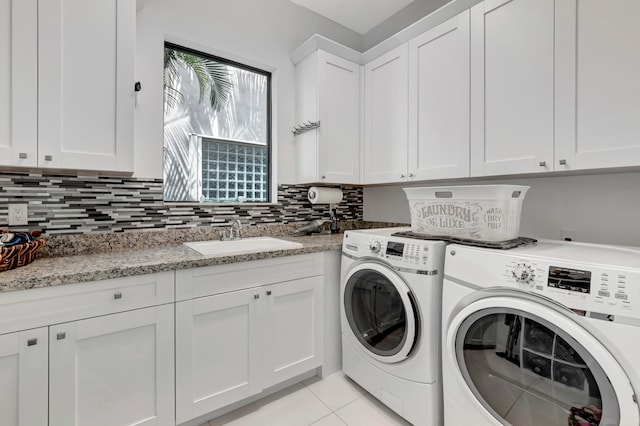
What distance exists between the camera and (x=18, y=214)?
4.65 ft

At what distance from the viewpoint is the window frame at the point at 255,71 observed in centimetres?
198

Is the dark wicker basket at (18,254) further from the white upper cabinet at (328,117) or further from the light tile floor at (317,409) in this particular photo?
the white upper cabinet at (328,117)

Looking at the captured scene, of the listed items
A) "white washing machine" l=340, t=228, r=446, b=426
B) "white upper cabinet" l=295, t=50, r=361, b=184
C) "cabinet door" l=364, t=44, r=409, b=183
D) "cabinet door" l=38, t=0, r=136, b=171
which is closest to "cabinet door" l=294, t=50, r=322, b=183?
"white upper cabinet" l=295, t=50, r=361, b=184

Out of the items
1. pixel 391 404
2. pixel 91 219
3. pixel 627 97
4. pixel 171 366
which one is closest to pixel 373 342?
pixel 391 404

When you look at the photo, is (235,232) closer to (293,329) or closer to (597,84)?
(293,329)

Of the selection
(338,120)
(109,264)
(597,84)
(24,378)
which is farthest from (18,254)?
(597,84)

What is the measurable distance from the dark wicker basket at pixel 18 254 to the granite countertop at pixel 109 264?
0.08 ft

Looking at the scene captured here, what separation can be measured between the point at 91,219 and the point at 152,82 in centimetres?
90

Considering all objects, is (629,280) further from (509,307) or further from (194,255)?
(194,255)

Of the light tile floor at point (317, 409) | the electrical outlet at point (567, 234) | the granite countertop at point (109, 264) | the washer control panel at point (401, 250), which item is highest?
the electrical outlet at point (567, 234)

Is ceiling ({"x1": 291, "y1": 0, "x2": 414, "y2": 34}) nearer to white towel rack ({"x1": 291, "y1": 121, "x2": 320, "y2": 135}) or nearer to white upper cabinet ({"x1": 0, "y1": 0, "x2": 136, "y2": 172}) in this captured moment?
white towel rack ({"x1": 291, "y1": 121, "x2": 320, "y2": 135})

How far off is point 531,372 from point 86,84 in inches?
86.4

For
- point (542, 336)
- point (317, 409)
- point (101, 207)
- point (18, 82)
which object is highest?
point (18, 82)

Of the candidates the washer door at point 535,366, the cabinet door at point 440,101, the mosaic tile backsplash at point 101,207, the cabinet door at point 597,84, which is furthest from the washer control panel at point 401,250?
the mosaic tile backsplash at point 101,207
